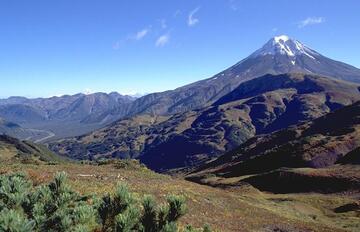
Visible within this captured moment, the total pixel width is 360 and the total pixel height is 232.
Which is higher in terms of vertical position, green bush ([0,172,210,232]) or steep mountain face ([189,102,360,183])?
green bush ([0,172,210,232])

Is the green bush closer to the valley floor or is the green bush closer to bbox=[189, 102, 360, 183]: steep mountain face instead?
the valley floor

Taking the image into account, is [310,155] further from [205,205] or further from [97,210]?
[97,210]

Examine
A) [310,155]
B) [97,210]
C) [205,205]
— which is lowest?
[310,155]

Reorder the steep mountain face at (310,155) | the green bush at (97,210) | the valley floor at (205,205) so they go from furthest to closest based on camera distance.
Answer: the steep mountain face at (310,155)
the valley floor at (205,205)
the green bush at (97,210)

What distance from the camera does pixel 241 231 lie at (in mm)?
30719

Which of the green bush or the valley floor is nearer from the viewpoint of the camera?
the green bush

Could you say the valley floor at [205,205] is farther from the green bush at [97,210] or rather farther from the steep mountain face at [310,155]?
the steep mountain face at [310,155]

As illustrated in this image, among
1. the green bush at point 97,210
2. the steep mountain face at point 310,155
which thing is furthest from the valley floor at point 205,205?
the steep mountain face at point 310,155

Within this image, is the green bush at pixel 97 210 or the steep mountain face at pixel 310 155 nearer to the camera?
the green bush at pixel 97 210

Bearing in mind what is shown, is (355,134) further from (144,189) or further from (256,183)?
(144,189)

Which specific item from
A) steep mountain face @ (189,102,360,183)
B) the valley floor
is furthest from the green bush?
steep mountain face @ (189,102,360,183)

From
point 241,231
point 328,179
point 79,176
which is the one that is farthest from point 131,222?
point 328,179

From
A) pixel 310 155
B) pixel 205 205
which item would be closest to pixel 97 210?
pixel 205 205

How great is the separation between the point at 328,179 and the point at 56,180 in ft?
229
